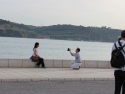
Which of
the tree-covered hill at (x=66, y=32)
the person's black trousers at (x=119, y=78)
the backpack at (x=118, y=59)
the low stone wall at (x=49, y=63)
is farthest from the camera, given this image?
the tree-covered hill at (x=66, y=32)

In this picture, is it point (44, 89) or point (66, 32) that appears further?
point (66, 32)

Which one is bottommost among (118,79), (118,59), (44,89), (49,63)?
(44,89)

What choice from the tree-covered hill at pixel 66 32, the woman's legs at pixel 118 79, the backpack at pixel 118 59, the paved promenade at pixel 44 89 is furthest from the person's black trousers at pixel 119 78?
the tree-covered hill at pixel 66 32

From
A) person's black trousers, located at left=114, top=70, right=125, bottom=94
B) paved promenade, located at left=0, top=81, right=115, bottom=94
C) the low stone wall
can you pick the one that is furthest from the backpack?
the low stone wall

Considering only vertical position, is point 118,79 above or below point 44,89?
above

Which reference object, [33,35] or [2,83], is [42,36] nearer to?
[33,35]

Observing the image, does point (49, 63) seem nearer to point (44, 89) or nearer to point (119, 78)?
point (44, 89)

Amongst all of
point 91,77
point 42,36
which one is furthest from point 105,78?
point 42,36

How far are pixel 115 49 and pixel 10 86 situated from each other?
212 inches

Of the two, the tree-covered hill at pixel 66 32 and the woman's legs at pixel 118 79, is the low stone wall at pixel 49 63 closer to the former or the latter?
the woman's legs at pixel 118 79

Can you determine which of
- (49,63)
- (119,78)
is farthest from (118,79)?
(49,63)

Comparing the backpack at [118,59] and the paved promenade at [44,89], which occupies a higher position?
the backpack at [118,59]

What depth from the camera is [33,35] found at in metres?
138

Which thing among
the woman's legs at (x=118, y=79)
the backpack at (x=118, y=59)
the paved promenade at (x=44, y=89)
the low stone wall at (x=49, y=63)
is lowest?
the paved promenade at (x=44, y=89)
